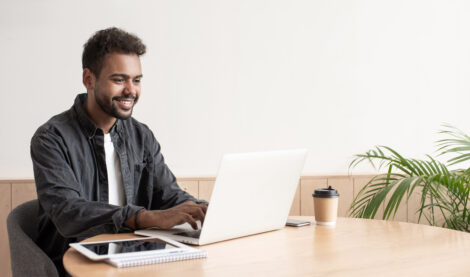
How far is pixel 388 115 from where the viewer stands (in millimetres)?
3186

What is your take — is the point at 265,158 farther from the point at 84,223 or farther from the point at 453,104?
the point at 453,104

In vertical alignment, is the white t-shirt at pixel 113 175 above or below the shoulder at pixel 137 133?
below

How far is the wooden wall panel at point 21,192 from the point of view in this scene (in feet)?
8.26

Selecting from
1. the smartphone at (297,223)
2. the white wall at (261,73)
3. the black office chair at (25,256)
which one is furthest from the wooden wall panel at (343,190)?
the black office chair at (25,256)

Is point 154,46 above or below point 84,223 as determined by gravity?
above

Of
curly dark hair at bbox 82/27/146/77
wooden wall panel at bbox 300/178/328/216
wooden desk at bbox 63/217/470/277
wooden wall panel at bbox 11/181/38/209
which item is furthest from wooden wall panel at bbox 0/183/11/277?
wooden wall panel at bbox 300/178/328/216

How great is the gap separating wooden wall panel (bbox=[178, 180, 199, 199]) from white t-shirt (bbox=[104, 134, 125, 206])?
0.72 meters

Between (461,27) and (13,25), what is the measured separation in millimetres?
2418

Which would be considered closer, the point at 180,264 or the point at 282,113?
the point at 180,264

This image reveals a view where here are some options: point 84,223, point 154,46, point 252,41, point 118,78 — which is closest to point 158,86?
point 154,46

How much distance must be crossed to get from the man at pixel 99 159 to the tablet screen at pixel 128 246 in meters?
0.22

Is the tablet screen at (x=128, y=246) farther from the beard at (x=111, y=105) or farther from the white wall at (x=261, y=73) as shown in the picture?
the white wall at (x=261, y=73)

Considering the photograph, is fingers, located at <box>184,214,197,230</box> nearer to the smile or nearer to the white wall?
the smile

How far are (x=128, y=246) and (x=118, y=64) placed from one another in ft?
2.86
